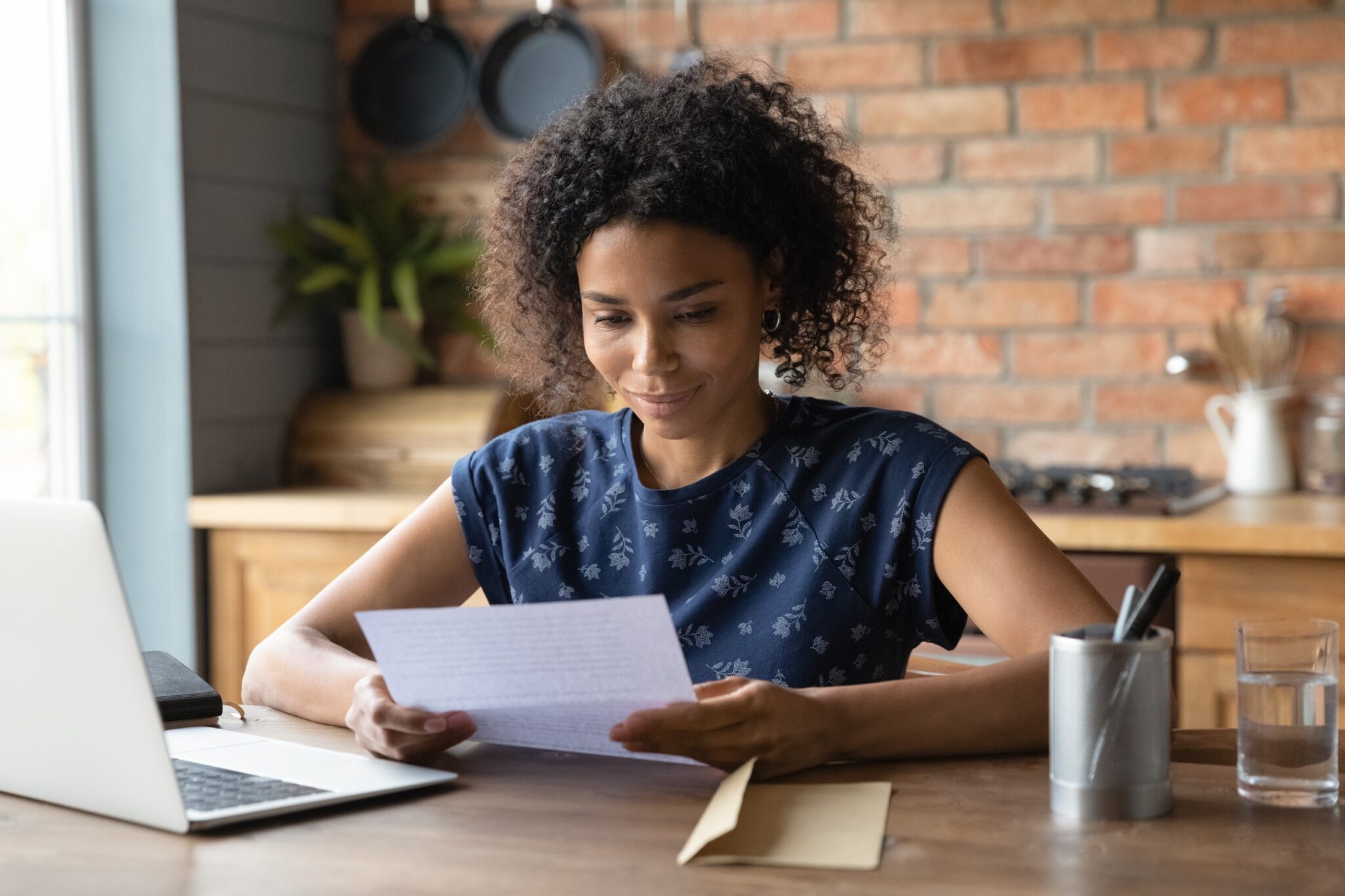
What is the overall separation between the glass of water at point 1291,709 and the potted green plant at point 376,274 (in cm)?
216

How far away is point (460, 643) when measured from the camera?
3.48ft

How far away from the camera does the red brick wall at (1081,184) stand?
2.71 meters

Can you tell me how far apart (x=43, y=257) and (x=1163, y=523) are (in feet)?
6.79

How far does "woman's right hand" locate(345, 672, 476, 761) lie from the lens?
1166 millimetres

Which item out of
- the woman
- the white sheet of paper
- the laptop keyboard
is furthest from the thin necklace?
the laptop keyboard

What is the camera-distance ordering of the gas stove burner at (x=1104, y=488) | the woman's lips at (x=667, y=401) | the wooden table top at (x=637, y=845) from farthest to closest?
the gas stove burner at (x=1104, y=488), the woman's lips at (x=667, y=401), the wooden table top at (x=637, y=845)

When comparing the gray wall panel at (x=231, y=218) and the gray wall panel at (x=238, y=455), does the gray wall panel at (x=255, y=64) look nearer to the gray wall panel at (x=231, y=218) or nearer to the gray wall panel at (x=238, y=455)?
the gray wall panel at (x=231, y=218)

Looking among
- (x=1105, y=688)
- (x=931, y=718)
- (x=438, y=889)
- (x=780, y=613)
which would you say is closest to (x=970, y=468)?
(x=780, y=613)

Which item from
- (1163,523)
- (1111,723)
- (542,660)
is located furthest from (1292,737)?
(1163,523)

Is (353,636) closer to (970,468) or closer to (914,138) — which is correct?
(970,468)

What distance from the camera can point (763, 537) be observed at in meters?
1.51

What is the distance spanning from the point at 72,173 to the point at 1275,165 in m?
2.24

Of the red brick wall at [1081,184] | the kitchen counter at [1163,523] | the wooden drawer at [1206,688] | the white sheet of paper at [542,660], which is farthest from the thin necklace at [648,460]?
the red brick wall at [1081,184]

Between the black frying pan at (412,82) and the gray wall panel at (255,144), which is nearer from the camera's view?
the gray wall panel at (255,144)
